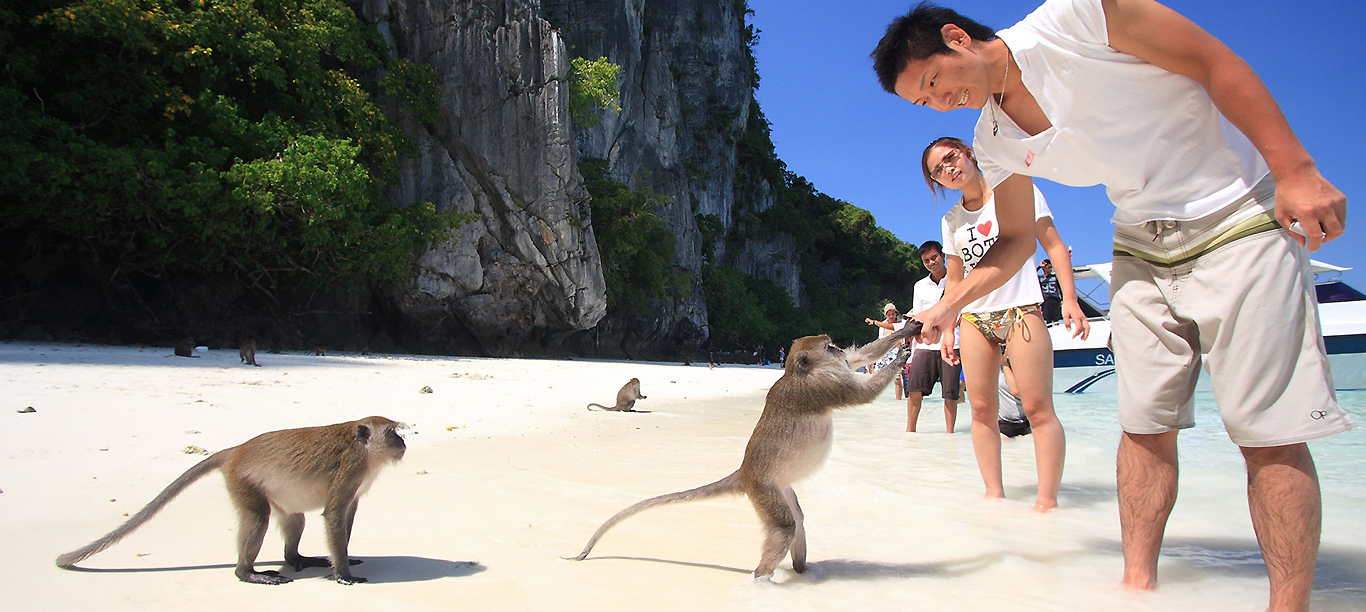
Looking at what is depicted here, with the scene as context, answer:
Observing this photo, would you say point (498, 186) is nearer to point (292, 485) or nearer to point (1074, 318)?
point (1074, 318)

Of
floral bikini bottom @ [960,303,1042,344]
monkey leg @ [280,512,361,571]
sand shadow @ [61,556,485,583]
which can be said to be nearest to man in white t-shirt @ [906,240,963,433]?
floral bikini bottom @ [960,303,1042,344]

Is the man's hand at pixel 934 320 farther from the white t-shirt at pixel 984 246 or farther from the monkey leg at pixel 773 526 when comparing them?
the white t-shirt at pixel 984 246

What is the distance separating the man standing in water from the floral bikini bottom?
131cm

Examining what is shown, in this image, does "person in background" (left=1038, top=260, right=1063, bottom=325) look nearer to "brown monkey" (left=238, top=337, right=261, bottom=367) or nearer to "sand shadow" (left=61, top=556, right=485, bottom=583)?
"sand shadow" (left=61, top=556, right=485, bottom=583)

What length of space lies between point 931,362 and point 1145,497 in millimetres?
5251

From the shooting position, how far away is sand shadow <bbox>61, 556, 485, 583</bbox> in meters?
2.31

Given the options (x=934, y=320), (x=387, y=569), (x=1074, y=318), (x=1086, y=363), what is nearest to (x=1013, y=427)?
(x=1074, y=318)

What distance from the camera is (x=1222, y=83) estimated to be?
1808mm

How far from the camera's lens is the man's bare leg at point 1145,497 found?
224cm

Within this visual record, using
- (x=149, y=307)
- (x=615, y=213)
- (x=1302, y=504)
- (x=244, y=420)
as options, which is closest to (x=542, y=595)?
(x=1302, y=504)

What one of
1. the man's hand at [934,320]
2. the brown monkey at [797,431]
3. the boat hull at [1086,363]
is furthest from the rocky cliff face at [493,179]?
the man's hand at [934,320]

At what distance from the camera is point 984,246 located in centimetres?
376

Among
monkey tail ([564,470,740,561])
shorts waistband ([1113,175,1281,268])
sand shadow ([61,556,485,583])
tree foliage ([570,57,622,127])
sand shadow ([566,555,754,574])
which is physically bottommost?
sand shadow ([566,555,754,574])

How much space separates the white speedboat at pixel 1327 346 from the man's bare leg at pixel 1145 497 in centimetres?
1142
